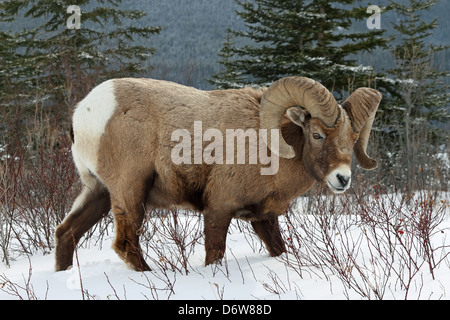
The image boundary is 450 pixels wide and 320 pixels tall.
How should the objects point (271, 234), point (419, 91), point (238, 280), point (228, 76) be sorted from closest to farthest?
1. point (238, 280)
2. point (271, 234)
3. point (419, 91)
4. point (228, 76)

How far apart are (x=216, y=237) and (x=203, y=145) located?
103 centimetres

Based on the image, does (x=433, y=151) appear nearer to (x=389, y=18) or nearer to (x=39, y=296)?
(x=389, y=18)

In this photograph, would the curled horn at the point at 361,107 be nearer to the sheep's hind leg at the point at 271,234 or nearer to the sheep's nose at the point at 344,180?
the sheep's nose at the point at 344,180

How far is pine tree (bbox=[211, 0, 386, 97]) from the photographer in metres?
16.8

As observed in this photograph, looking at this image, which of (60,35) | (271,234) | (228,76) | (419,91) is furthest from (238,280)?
(228,76)

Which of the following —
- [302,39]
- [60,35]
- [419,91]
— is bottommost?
[419,91]

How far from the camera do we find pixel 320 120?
459cm

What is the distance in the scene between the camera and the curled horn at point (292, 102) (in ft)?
14.8

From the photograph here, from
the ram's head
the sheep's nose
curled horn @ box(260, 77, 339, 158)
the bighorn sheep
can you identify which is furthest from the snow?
curled horn @ box(260, 77, 339, 158)

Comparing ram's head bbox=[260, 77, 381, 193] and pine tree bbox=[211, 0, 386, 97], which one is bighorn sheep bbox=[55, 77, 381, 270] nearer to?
ram's head bbox=[260, 77, 381, 193]

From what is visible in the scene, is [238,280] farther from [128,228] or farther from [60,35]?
[60,35]

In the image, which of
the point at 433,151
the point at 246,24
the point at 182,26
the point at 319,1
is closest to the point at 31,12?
the point at 246,24

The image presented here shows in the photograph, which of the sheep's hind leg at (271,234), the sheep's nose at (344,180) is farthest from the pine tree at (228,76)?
the sheep's nose at (344,180)
